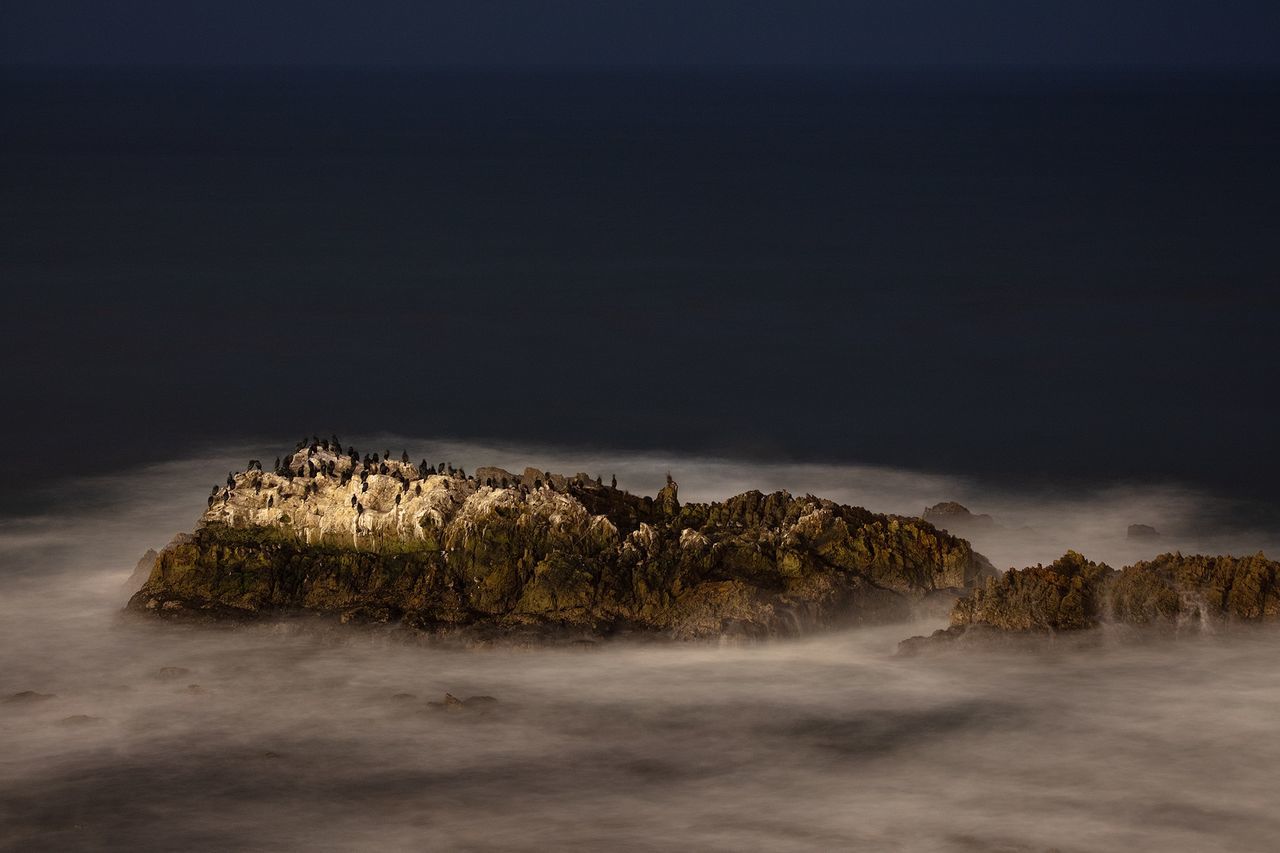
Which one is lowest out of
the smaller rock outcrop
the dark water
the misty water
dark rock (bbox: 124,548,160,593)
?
the misty water

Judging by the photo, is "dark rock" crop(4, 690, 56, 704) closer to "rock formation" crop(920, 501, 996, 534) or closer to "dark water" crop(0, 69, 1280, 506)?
"rock formation" crop(920, 501, 996, 534)

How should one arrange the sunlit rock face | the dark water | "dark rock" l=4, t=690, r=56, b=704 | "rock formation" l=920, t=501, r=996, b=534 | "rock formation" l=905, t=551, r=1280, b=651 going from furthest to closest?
the dark water < "rock formation" l=920, t=501, r=996, b=534 < the sunlit rock face < "rock formation" l=905, t=551, r=1280, b=651 < "dark rock" l=4, t=690, r=56, b=704

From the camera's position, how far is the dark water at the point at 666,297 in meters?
28.4

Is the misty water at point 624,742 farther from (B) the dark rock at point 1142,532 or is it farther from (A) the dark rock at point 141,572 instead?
(B) the dark rock at point 1142,532

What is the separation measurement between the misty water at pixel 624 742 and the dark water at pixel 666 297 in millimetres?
8518

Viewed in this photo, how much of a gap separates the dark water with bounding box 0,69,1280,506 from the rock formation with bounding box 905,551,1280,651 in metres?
7.14

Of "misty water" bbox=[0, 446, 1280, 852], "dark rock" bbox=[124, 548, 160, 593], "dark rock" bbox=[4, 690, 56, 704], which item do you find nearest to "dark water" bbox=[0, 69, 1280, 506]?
"dark rock" bbox=[124, 548, 160, 593]

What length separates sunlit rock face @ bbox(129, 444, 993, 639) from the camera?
Answer: 56.5ft

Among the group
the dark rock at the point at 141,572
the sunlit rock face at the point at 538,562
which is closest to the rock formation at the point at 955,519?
the sunlit rock face at the point at 538,562

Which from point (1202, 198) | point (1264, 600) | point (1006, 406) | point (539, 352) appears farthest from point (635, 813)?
point (1202, 198)

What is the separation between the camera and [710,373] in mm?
32406

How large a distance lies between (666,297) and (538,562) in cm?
2301

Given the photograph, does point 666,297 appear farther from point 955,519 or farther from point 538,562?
point 538,562

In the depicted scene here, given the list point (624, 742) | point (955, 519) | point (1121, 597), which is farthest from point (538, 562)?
point (955, 519)
